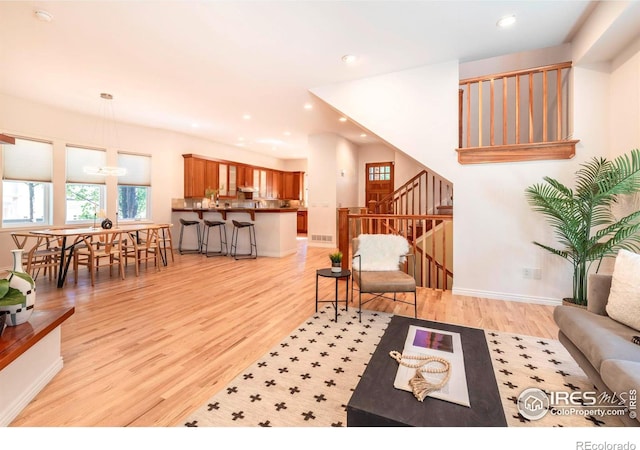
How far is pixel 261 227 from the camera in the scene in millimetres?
6664

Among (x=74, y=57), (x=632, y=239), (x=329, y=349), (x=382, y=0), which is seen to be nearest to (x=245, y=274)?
(x=329, y=349)

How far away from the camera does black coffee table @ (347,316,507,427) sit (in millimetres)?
1146

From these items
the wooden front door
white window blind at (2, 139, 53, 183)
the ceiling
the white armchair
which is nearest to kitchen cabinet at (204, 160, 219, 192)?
the ceiling

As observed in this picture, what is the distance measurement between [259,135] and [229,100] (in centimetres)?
264

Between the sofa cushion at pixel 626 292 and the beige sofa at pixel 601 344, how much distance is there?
0.19 feet

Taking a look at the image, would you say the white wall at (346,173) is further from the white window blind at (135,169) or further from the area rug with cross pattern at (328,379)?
the area rug with cross pattern at (328,379)

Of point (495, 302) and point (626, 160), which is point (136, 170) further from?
point (626, 160)

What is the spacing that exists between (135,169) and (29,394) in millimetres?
6347

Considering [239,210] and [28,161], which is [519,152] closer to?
[239,210]

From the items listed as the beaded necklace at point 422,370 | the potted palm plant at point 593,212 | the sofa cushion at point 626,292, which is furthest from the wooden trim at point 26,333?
the potted palm plant at point 593,212

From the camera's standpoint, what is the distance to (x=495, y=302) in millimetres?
3637

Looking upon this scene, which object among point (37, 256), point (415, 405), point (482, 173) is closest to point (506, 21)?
point (482, 173)

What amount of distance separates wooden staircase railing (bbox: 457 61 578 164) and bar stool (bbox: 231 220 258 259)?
4498 mm

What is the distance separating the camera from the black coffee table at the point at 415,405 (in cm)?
115
